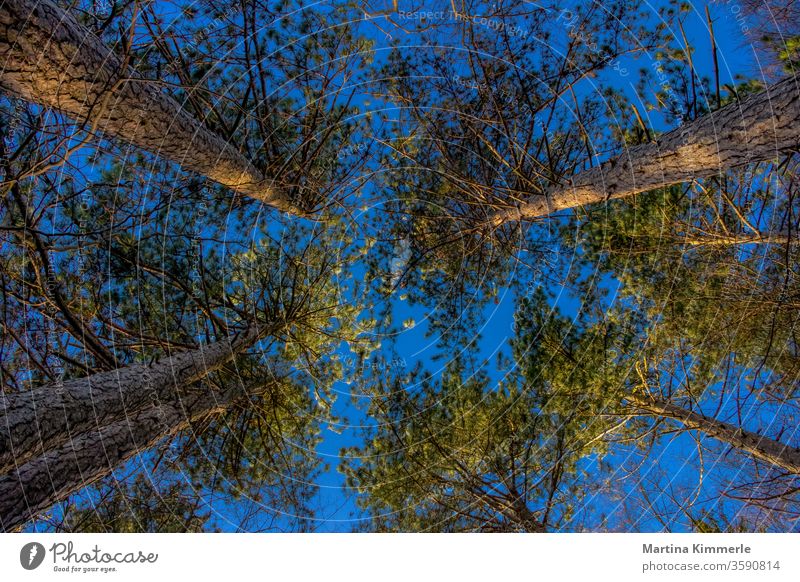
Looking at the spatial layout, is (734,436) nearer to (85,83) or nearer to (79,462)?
(79,462)

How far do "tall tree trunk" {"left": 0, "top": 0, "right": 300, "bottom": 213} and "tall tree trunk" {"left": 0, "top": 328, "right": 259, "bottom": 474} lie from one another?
9.95 feet

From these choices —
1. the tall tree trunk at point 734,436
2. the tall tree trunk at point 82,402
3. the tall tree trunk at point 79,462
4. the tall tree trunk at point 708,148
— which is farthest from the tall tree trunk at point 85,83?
the tall tree trunk at point 734,436

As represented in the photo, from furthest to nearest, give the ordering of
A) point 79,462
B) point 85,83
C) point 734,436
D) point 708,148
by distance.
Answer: point 734,436 → point 79,462 → point 708,148 → point 85,83

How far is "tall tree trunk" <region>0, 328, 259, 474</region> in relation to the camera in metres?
4.46

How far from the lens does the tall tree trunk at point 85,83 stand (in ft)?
12.0

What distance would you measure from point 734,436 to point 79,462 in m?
8.66

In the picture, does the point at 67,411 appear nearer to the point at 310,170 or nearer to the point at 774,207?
the point at 310,170

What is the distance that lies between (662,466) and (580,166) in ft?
16.9

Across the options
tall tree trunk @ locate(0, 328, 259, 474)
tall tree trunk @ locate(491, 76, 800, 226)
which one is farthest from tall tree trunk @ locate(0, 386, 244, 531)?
tall tree trunk @ locate(491, 76, 800, 226)

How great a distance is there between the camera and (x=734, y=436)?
614 centimetres

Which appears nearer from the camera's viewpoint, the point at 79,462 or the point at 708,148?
the point at 708,148

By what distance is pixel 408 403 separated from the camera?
8.18 m

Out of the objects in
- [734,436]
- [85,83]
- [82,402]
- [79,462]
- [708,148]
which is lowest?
[79,462]

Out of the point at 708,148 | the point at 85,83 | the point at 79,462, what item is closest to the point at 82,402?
the point at 79,462
